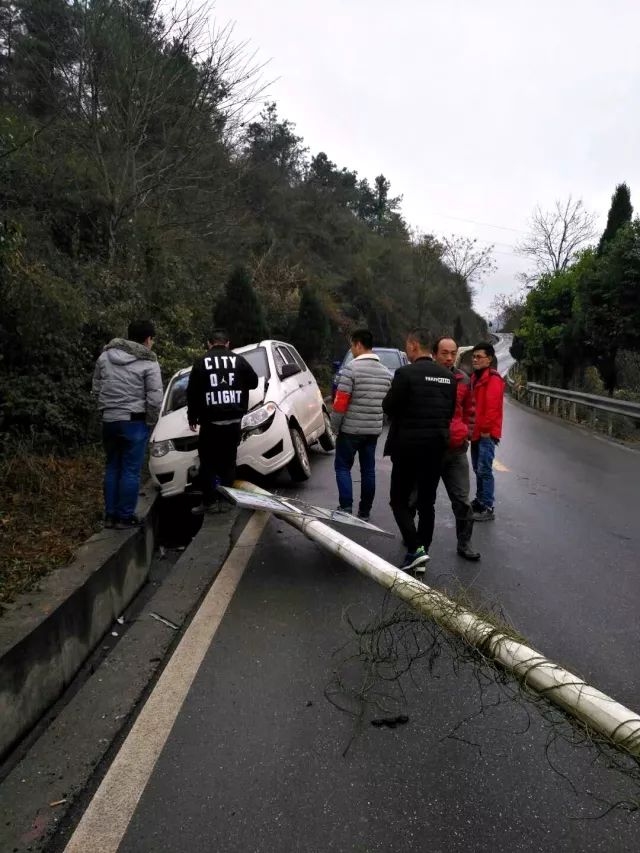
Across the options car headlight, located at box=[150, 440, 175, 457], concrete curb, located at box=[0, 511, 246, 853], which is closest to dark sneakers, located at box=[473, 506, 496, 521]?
concrete curb, located at box=[0, 511, 246, 853]

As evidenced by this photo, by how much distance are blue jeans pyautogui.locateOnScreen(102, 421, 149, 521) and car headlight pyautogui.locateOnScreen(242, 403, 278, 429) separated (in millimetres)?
1643

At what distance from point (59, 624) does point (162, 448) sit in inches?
133

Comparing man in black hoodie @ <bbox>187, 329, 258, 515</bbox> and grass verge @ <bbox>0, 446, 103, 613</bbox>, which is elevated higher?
man in black hoodie @ <bbox>187, 329, 258, 515</bbox>

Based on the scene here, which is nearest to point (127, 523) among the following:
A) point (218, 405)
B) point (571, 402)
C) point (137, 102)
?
point (218, 405)

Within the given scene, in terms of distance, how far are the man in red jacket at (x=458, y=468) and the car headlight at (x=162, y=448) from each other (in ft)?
9.62

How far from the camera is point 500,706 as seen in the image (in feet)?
10.0

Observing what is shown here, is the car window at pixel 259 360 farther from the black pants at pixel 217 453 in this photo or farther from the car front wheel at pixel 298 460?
the black pants at pixel 217 453

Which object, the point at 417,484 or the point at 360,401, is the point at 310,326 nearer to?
the point at 360,401

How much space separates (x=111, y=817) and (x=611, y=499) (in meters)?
6.94

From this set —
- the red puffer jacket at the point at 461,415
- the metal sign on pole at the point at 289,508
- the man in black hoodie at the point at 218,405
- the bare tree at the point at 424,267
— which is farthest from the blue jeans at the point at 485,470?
the bare tree at the point at 424,267

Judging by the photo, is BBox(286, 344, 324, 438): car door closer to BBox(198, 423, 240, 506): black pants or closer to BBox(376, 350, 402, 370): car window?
BBox(198, 423, 240, 506): black pants

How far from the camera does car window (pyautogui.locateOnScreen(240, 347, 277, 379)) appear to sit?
7.79 metres

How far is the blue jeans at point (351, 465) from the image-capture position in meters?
5.89

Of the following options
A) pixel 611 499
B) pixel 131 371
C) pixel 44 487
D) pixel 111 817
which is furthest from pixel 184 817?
pixel 611 499
